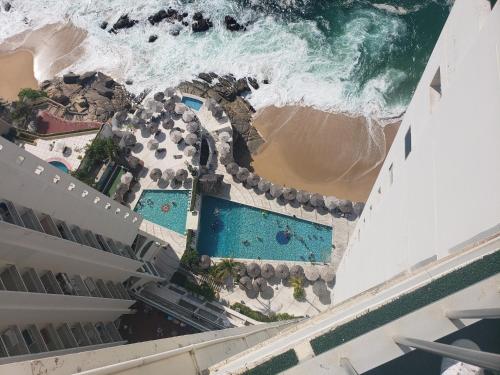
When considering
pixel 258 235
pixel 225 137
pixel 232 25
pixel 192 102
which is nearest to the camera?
pixel 258 235

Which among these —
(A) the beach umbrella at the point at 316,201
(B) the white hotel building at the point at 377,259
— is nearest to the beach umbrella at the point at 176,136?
(A) the beach umbrella at the point at 316,201

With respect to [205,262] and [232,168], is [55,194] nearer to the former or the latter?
[205,262]

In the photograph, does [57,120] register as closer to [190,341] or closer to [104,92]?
[104,92]

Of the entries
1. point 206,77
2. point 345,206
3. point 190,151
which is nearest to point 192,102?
point 206,77

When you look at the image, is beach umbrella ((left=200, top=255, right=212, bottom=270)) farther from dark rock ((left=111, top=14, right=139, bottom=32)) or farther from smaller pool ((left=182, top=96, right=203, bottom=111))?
dark rock ((left=111, top=14, right=139, bottom=32))

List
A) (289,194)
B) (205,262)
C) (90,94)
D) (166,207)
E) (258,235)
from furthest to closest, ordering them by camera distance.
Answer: (90,94), (166,207), (289,194), (258,235), (205,262)

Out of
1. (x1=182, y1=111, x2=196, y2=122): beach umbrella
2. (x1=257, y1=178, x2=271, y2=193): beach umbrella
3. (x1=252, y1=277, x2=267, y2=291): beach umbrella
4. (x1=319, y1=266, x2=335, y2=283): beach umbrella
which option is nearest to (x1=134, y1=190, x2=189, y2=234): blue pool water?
(x1=257, y1=178, x2=271, y2=193): beach umbrella

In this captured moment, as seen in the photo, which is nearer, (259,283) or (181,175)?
(259,283)

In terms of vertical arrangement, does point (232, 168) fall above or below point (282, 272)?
above
